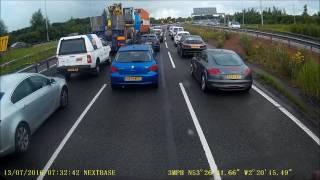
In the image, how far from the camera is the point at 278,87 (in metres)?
13.5

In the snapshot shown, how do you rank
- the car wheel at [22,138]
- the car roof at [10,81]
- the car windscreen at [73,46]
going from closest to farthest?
1. the car wheel at [22,138]
2. the car roof at [10,81]
3. the car windscreen at [73,46]

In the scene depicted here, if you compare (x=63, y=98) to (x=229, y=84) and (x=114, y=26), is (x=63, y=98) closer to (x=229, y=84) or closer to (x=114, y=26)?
(x=229, y=84)

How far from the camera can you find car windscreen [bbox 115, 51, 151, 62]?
45.4 ft

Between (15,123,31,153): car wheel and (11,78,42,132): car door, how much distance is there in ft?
0.65

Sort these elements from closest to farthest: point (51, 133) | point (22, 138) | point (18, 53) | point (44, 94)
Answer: point (22, 138)
point (51, 133)
point (44, 94)
point (18, 53)

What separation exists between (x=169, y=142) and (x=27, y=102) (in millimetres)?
3334

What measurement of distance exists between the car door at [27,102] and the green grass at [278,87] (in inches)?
281

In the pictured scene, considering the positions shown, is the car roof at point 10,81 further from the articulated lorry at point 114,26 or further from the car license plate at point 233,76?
the articulated lorry at point 114,26

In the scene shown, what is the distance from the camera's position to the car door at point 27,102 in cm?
826

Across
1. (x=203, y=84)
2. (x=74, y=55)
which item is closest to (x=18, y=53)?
(x=74, y=55)

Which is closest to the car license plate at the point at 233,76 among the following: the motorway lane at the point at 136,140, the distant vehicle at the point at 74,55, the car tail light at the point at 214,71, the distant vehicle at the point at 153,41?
the car tail light at the point at 214,71

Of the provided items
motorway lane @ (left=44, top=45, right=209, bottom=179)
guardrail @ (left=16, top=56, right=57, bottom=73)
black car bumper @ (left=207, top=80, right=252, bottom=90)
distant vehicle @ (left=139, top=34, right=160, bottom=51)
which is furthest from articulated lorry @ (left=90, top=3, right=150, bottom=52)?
black car bumper @ (left=207, top=80, right=252, bottom=90)

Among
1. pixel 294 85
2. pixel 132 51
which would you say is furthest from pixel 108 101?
pixel 294 85

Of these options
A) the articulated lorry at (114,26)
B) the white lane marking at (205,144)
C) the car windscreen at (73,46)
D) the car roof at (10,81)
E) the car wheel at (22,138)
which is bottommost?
the white lane marking at (205,144)
